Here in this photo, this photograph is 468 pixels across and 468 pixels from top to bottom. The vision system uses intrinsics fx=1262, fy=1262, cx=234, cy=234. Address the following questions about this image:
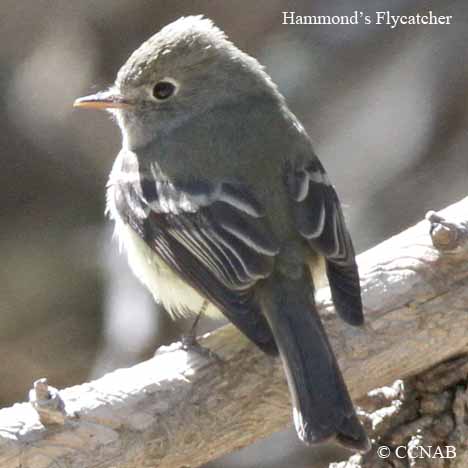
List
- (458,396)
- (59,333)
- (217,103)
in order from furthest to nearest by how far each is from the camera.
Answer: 1. (59,333)
2. (217,103)
3. (458,396)

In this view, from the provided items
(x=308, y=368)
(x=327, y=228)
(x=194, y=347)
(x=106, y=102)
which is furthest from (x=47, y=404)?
(x=106, y=102)

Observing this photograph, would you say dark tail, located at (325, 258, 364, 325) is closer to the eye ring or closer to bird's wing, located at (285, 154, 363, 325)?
bird's wing, located at (285, 154, 363, 325)

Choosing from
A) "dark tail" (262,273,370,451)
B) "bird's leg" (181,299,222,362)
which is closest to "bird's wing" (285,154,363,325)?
"dark tail" (262,273,370,451)

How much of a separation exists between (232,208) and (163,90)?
82cm

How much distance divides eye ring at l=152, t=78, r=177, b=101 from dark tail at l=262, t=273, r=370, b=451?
3.58ft

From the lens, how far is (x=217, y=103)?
16.8 ft

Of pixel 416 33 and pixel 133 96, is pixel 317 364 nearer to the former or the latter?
pixel 133 96

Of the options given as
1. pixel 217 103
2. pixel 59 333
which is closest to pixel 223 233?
pixel 217 103

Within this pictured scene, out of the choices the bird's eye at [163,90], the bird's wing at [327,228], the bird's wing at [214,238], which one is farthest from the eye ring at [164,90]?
the bird's wing at [327,228]

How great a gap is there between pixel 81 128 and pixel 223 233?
258cm

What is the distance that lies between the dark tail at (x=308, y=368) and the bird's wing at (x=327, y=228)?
112 mm

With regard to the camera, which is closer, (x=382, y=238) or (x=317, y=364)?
(x=317, y=364)

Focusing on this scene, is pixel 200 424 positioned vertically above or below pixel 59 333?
above

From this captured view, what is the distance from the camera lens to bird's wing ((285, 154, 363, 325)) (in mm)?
4281
